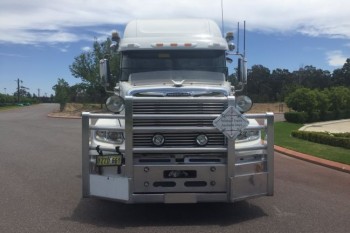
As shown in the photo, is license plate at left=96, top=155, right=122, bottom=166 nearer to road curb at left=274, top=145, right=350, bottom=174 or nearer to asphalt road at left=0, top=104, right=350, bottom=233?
asphalt road at left=0, top=104, right=350, bottom=233

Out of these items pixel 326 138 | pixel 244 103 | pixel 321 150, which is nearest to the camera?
pixel 244 103

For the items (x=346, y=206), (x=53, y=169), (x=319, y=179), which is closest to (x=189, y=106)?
(x=346, y=206)

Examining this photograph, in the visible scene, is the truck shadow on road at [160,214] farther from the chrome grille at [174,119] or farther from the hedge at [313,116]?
the hedge at [313,116]

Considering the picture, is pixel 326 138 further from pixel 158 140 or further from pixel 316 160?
pixel 158 140

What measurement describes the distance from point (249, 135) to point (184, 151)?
1.17 m

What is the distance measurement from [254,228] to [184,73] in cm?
311

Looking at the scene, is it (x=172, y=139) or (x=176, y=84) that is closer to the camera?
(x=172, y=139)

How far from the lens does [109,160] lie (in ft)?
22.9

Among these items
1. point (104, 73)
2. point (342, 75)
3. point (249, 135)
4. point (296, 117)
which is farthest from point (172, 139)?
point (342, 75)

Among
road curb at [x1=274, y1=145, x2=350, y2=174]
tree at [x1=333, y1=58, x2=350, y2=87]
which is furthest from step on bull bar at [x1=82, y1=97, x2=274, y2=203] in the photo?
tree at [x1=333, y1=58, x2=350, y2=87]

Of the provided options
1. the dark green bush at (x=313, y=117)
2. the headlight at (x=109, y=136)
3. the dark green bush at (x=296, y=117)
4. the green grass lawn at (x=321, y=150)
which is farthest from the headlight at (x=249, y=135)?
the dark green bush at (x=313, y=117)

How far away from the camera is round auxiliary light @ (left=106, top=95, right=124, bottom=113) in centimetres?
754

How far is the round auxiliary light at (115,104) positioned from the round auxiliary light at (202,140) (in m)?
1.32

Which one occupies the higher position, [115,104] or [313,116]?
[115,104]
